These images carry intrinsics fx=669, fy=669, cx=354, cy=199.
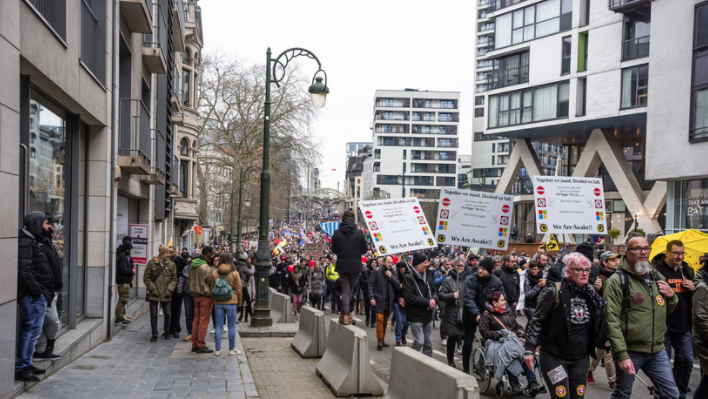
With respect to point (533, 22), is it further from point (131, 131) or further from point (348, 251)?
point (348, 251)

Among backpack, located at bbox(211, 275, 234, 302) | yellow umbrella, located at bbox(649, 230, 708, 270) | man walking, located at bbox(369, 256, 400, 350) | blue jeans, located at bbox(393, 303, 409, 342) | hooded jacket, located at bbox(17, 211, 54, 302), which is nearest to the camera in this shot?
hooded jacket, located at bbox(17, 211, 54, 302)

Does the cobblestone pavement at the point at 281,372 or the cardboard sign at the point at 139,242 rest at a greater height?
the cardboard sign at the point at 139,242

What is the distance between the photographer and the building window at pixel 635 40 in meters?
33.1

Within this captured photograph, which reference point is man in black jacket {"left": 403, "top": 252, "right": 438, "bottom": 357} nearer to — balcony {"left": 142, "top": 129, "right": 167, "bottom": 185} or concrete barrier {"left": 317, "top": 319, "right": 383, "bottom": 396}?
concrete barrier {"left": 317, "top": 319, "right": 383, "bottom": 396}

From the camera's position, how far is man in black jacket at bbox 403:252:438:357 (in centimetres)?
1035

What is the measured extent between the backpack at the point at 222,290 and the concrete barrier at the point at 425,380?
4.96 m

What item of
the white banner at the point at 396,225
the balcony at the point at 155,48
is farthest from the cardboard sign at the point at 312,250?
the white banner at the point at 396,225

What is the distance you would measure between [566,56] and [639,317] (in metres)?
34.7

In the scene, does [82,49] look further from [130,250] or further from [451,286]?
[451,286]

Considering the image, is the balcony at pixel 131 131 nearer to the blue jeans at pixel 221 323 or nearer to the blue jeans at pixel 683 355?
the blue jeans at pixel 221 323

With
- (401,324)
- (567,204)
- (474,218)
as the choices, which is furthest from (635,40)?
(401,324)

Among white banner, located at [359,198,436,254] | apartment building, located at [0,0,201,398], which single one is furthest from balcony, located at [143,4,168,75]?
white banner, located at [359,198,436,254]

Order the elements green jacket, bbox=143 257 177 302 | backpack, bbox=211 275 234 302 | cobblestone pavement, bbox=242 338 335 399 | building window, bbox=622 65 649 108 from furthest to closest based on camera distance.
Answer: building window, bbox=622 65 649 108 → green jacket, bbox=143 257 177 302 → backpack, bbox=211 275 234 302 → cobblestone pavement, bbox=242 338 335 399

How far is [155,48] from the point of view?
1759 cm
